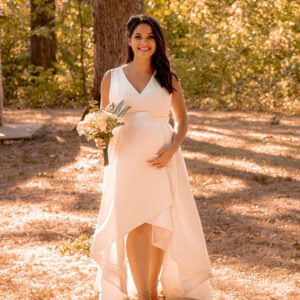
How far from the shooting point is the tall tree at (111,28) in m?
9.48

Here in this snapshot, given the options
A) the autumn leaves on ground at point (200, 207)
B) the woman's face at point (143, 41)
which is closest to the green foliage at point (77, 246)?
the autumn leaves on ground at point (200, 207)

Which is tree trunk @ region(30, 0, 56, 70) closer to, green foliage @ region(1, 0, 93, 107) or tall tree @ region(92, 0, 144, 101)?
green foliage @ region(1, 0, 93, 107)

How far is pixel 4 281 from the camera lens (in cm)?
457

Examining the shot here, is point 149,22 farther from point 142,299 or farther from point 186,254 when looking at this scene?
point 142,299

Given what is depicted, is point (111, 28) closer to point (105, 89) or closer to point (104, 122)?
point (105, 89)

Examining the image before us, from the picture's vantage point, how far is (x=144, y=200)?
142 inches

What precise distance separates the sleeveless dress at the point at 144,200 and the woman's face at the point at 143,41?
18 cm

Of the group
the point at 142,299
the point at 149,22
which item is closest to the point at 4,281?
the point at 142,299

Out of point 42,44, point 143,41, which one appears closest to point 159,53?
point 143,41

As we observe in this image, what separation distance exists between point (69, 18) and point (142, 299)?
47.7 ft

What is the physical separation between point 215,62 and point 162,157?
46.4 feet

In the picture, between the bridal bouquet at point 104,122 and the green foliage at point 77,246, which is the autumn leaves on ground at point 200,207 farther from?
the bridal bouquet at point 104,122

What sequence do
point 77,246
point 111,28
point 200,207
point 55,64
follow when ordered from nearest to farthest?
point 77,246
point 200,207
point 111,28
point 55,64

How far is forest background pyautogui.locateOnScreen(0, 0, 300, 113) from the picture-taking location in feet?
51.0
